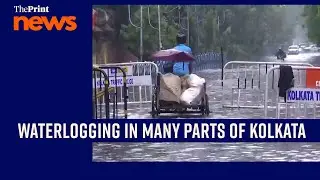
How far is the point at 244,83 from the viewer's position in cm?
776

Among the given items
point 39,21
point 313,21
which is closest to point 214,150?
point 313,21

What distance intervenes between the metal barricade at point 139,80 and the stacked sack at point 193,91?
0.96 feet

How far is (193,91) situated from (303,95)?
3.09 feet

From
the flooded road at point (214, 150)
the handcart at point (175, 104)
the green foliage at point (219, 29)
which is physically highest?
the green foliage at point (219, 29)

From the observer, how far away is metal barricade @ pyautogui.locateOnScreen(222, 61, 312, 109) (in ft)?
21.9

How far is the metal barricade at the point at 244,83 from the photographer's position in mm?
6689

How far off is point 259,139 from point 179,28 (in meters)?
1.00

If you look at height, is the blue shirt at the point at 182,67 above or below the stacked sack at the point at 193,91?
above

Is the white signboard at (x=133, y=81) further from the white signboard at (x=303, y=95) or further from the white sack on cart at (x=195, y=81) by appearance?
the white signboard at (x=303, y=95)

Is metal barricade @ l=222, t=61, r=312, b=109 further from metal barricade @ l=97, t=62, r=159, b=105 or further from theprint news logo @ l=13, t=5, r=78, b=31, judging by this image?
theprint news logo @ l=13, t=5, r=78, b=31

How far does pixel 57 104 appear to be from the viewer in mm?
5801

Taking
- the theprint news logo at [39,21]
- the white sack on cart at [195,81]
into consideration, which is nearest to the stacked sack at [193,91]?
the white sack on cart at [195,81]

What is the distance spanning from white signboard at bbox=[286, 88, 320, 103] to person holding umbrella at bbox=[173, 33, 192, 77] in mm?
943
